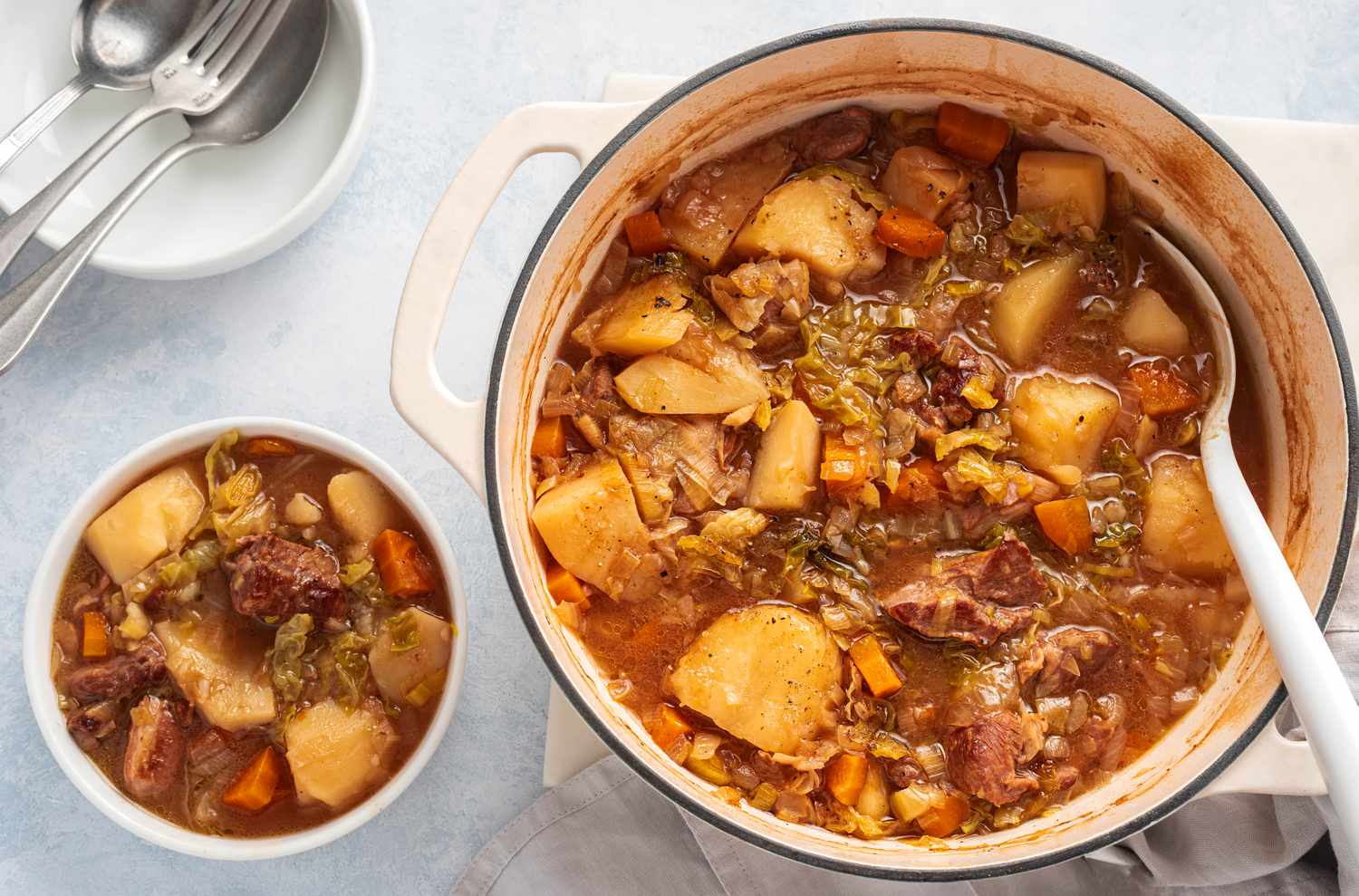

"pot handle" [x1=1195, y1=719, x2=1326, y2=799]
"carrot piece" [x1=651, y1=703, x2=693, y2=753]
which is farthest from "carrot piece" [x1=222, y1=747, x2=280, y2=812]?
"pot handle" [x1=1195, y1=719, x2=1326, y2=799]

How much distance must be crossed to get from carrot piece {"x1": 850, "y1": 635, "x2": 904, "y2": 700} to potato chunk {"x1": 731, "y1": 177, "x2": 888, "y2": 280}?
829 mm

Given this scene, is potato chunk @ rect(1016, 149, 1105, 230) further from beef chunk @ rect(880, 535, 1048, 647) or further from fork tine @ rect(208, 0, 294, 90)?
fork tine @ rect(208, 0, 294, 90)

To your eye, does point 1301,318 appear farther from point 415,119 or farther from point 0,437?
point 0,437

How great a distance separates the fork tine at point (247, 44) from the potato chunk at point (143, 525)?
1.10m

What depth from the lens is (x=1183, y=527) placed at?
8.43 ft

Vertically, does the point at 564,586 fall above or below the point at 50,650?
above

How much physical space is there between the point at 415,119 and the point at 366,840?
1949mm

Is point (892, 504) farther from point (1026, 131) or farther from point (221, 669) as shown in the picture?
point (221, 669)

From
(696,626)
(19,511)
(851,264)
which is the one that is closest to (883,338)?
(851,264)

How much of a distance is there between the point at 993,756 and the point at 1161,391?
0.92 metres

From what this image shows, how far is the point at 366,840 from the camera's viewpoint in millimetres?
3070

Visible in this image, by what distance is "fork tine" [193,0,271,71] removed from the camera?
3062 mm

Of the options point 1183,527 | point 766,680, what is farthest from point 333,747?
point 1183,527

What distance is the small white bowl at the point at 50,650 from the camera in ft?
8.84
